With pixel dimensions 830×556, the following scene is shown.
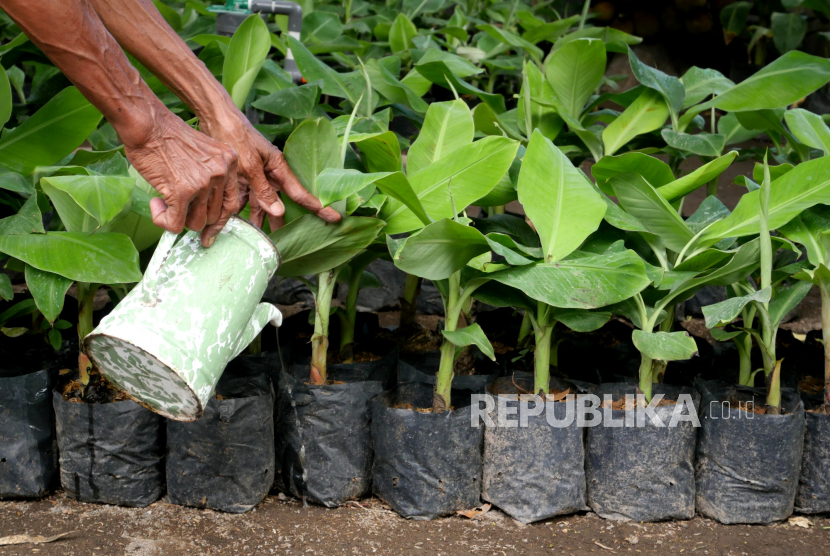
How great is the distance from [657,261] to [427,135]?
1.67ft

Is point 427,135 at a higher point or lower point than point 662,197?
higher

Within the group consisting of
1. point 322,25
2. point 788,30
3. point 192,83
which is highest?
point 788,30

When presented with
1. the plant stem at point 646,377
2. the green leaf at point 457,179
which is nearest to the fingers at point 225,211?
the green leaf at point 457,179

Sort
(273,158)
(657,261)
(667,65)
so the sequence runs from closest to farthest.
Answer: (273,158) → (657,261) → (667,65)

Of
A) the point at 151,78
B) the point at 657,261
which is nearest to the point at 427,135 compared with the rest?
the point at 657,261

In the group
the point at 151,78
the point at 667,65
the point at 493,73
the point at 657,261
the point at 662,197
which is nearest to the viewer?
the point at 662,197

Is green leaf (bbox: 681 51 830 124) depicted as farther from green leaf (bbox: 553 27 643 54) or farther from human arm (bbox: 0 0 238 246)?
human arm (bbox: 0 0 238 246)

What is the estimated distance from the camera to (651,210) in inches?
48.9

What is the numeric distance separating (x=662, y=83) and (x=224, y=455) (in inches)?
43.6

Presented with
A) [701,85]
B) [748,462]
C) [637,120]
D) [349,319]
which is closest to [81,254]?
[349,319]

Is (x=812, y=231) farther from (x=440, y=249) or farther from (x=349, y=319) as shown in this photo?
(x=349, y=319)

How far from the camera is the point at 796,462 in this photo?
1271mm

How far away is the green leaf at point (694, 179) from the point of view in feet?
3.97

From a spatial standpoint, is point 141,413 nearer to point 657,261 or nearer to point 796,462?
point 657,261
